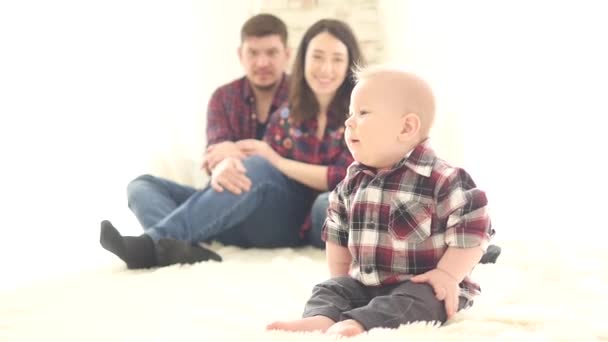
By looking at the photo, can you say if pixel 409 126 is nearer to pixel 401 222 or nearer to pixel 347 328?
pixel 401 222

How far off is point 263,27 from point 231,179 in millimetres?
545

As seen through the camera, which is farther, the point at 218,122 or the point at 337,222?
the point at 218,122

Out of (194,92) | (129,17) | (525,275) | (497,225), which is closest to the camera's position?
(525,275)

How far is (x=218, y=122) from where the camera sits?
6.45 ft

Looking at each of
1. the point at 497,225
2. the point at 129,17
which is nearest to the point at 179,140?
the point at 129,17

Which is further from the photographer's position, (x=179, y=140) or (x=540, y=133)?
(x=179, y=140)

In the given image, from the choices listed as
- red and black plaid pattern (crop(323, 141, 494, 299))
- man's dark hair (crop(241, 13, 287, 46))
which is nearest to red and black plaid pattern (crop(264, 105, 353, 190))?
man's dark hair (crop(241, 13, 287, 46))

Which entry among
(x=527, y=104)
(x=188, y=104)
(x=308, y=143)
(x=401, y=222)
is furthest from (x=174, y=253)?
(x=527, y=104)

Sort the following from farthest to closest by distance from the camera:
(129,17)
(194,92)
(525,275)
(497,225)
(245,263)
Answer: (194,92) → (129,17) → (497,225) → (245,263) → (525,275)

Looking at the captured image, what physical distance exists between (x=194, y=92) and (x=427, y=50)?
0.81 metres

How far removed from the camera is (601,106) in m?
1.83

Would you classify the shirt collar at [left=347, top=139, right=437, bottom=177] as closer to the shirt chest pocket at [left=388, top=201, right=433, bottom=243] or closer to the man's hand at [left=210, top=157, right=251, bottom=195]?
the shirt chest pocket at [left=388, top=201, right=433, bottom=243]

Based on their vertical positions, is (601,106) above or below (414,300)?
above

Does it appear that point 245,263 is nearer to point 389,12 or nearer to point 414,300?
point 414,300
